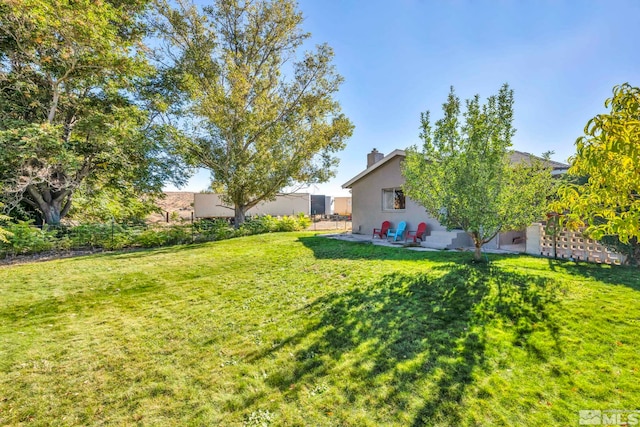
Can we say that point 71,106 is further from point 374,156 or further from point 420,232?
point 420,232

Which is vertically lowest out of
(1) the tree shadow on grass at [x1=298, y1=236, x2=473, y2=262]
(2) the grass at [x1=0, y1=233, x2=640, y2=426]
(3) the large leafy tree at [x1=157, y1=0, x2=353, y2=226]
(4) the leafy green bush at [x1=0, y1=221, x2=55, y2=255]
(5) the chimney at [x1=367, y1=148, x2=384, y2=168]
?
(2) the grass at [x1=0, y1=233, x2=640, y2=426]

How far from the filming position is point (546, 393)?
3.00 m

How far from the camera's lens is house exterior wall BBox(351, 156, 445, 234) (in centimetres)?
1325

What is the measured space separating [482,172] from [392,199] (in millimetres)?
7809

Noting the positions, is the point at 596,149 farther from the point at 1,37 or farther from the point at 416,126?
the point at 1,37

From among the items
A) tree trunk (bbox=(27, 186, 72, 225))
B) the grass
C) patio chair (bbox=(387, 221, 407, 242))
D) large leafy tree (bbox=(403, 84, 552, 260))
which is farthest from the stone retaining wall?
tree trunk (bbox=(27, 186, 72, 225))

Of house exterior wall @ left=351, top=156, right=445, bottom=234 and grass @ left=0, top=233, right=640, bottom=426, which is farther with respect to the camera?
house exterior wall @ left=351, top=156, right=445, bottom=234

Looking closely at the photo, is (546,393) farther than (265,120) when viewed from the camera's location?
No

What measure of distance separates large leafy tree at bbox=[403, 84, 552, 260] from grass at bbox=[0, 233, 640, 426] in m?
1.41

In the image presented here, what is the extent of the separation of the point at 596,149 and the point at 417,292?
183 inches

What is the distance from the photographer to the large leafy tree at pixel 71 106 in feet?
38.9

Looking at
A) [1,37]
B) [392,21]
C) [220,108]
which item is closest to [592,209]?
[392,21]

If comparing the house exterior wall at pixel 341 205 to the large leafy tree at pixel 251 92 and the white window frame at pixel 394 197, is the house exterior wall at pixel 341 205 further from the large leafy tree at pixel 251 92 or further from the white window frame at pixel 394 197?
the white window frame at pixel 394 197

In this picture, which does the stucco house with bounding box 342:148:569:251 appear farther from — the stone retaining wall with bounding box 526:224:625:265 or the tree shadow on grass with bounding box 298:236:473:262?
the tree shadow on grass with bounding box 298:236:473:262
